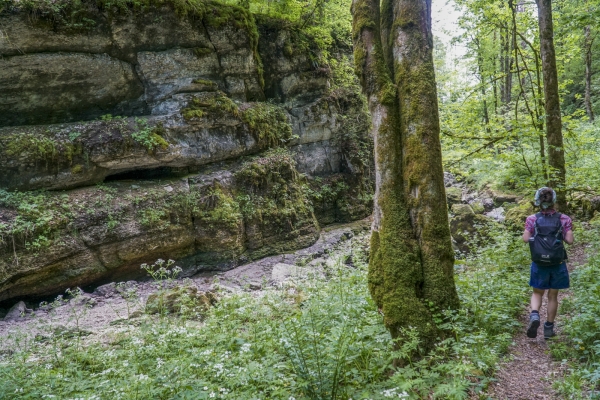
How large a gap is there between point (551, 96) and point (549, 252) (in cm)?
544

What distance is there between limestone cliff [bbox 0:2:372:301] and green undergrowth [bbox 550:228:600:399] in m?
9.86

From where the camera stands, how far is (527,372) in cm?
359

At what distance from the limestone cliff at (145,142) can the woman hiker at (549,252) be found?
9650 mm

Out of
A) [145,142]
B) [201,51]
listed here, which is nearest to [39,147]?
[145,142]

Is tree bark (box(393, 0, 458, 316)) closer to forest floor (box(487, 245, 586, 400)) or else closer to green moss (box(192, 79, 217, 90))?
forest floor (box(487, 245, 586, 400))

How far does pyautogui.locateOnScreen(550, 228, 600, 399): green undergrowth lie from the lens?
10.0 feet

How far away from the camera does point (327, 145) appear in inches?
702

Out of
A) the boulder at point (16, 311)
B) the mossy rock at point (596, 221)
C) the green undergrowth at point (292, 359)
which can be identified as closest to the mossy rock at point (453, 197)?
the mossy rock at point (596, 221)

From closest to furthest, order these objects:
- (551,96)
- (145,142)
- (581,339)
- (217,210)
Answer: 1. (581,339)
2. (551,96)
3. (145,142)
4. (217,210)

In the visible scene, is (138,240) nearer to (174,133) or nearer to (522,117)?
(174,133)

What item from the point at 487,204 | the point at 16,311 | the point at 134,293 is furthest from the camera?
the point at 487,204

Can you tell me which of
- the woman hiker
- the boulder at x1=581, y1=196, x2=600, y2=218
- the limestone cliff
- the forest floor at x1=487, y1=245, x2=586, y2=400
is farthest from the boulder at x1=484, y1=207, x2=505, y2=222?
the forest floor at x1=487, y1=245, x2=586, y2=400

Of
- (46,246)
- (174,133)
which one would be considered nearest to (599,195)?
(174,133)

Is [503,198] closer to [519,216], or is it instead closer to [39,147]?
[519,216]
